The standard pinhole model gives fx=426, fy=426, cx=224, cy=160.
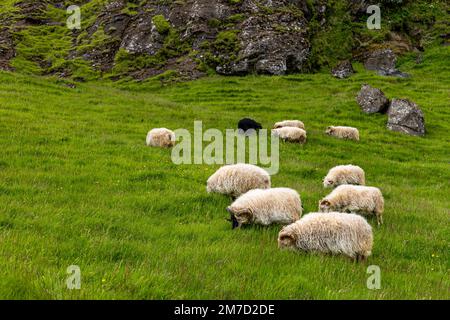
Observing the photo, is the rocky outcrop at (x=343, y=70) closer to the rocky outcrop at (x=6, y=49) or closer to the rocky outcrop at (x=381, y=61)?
the rocky outcrop at (x=381, y=61)

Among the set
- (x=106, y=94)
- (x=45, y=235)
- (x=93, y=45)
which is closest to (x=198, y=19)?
(x=93, y=45)

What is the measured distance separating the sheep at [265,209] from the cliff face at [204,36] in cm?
4032

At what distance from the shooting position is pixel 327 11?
215 feet

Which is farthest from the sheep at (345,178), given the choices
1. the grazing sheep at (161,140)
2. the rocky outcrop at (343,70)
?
the rocky outcrop at (343,70)

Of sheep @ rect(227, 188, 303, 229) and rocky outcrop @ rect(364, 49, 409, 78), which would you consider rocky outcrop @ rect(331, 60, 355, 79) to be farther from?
sheep @ rect(227, 188, 303, 229)

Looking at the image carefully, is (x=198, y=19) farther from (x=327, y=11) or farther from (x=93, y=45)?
(x=327, y=11)

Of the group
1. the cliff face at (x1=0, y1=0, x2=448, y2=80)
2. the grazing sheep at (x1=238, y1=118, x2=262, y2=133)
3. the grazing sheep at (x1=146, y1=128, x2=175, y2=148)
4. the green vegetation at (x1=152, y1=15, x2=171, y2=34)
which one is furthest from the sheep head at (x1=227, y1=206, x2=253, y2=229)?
the green vegetation at (x1=152, y1=15, x2=171, y2=34)

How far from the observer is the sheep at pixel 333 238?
801 centimetres

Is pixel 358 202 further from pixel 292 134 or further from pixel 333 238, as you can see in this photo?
pixel 292 134

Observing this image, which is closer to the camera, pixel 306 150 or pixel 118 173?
pixel 118 173

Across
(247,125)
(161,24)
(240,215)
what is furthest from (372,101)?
(161,24)

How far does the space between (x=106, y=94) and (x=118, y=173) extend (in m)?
23.9

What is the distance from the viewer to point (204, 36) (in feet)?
181

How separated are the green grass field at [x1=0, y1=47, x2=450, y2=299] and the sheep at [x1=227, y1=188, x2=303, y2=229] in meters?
0.47
